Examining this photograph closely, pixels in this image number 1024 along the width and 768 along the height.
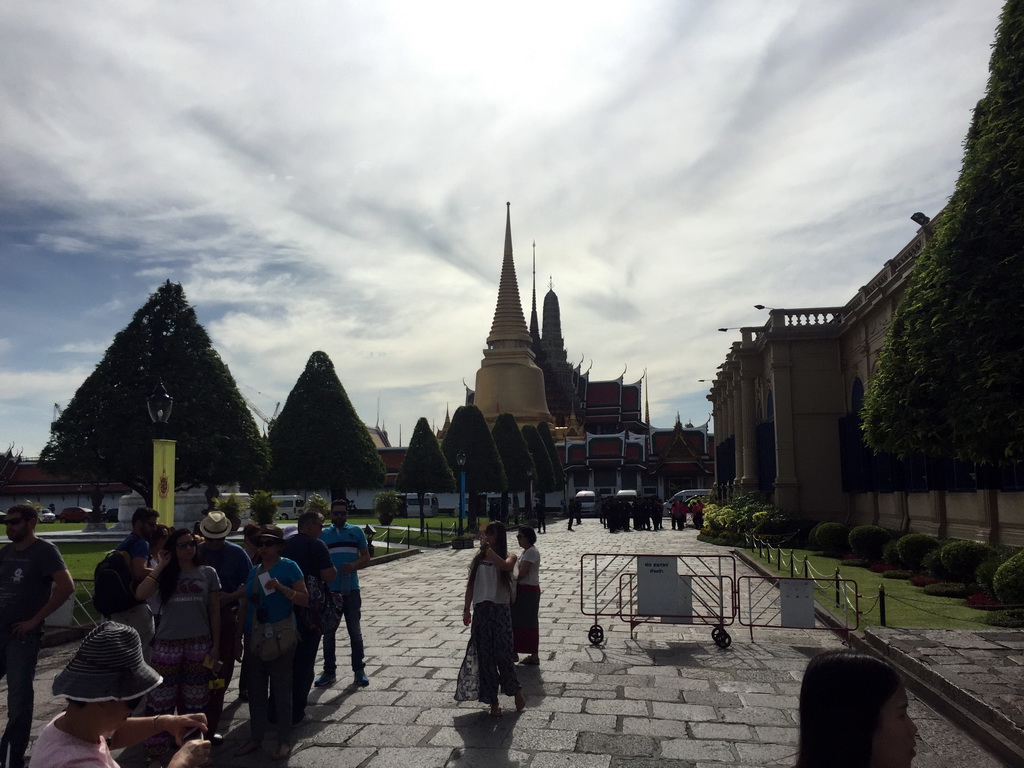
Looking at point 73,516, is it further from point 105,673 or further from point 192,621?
point 105,673

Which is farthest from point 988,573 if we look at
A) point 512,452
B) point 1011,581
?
point 512,452

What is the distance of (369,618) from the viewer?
1284cm

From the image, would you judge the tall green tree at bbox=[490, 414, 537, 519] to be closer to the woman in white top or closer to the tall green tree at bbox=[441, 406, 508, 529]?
the tall green tree at bbox=[441, 406, 508, 529]

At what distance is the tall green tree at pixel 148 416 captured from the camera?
25.1 m

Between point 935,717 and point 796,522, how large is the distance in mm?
18952

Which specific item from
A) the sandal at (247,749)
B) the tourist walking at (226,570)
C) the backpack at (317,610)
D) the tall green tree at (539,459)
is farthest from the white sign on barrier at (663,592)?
the tall green tree at (539,459)

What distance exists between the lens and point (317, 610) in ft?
22.8

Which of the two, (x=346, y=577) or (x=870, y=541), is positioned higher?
(x=346, y=577)

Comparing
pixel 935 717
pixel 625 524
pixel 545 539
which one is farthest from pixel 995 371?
pixel 625 524

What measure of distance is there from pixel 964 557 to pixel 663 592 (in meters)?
6.59

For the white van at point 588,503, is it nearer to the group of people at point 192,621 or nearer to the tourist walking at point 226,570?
the tourist walking at point 226,570

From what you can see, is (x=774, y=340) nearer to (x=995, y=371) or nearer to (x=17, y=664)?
(x=995, y=371)

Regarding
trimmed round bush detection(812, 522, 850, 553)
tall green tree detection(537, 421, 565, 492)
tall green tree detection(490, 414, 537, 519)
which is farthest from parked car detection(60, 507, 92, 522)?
trimmed round bush detection(812, 522, 850, 553)

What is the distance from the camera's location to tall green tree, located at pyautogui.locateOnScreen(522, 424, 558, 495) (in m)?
58.4
